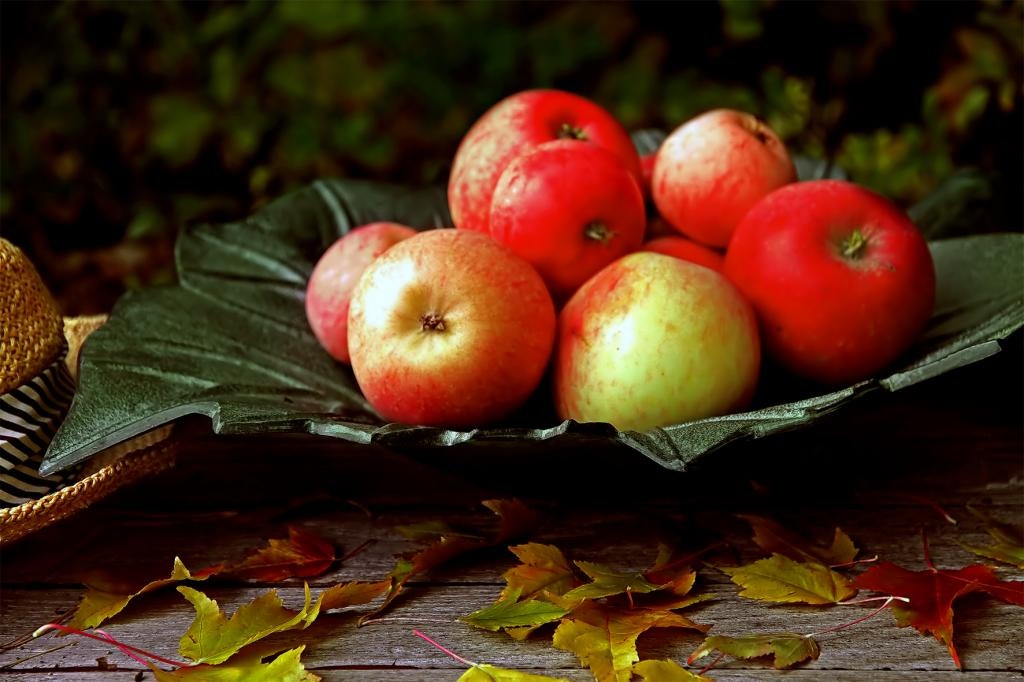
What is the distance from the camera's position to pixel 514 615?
23.3 inches

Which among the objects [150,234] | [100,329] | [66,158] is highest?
[100,329]

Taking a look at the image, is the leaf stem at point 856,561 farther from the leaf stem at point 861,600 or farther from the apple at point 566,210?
the apple at point 566,210

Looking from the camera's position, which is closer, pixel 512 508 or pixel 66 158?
pixel 512 508

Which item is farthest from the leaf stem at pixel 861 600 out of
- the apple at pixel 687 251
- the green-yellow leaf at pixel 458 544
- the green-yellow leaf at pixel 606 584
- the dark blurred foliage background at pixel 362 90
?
the dark blurred foliage background at pixel 362 90

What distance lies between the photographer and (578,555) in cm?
68

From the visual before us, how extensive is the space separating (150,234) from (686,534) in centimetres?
142

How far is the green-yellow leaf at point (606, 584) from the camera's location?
0.60 metres

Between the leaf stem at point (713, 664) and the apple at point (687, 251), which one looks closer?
the leaf stem at point (713, 664)

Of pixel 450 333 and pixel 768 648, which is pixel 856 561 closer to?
pixel 768 648

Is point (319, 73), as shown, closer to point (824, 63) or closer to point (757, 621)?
point (824, 63)

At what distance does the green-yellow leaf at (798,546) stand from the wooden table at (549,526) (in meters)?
0.02

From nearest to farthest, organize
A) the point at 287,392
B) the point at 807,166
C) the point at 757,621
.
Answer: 1. the point at 757,621
2. the point at 287,392
3. the point at 807,166

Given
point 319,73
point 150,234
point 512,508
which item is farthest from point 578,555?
point 150,234

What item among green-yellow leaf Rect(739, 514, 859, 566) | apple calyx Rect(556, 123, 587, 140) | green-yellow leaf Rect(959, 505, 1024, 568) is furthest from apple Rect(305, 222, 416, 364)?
green-yellow leaf Rect(959, 505, 1024, 568)
